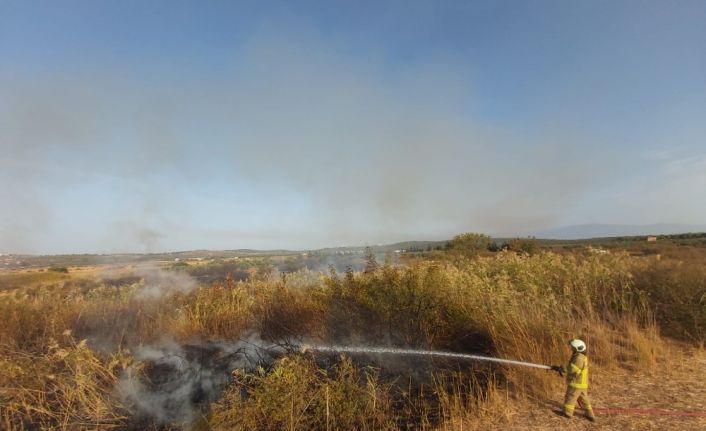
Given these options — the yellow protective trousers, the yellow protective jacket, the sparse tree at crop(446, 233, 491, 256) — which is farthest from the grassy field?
the sparse tree at crop(446, 233, 491, 256)

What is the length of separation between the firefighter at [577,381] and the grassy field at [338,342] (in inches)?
7.8

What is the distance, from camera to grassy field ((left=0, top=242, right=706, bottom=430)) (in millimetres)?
4645

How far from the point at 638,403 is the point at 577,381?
3.54 feet

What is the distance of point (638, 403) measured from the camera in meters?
4.49

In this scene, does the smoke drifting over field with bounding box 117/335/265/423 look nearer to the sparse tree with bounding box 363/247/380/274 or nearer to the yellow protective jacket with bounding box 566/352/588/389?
the sparse tree with bounding box 363/247/380/274

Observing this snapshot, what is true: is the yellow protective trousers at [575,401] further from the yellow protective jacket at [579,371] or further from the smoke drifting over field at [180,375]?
the smoke drifting over field at [180,375]

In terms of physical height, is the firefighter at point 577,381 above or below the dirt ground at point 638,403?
above

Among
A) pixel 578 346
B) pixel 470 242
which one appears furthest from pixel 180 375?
pixel 470 242

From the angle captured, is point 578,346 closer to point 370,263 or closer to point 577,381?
point 577,381

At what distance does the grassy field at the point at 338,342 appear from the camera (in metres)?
4.64

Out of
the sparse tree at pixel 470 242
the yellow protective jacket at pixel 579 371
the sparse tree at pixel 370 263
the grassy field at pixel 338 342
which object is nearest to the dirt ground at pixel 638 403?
the grassy field at pixel 338 342

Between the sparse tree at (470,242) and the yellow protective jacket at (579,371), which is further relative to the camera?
the sparse tree at (470,242)

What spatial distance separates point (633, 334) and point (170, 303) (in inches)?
356

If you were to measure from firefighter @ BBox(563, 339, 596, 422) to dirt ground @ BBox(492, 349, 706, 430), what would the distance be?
4.6 inches
